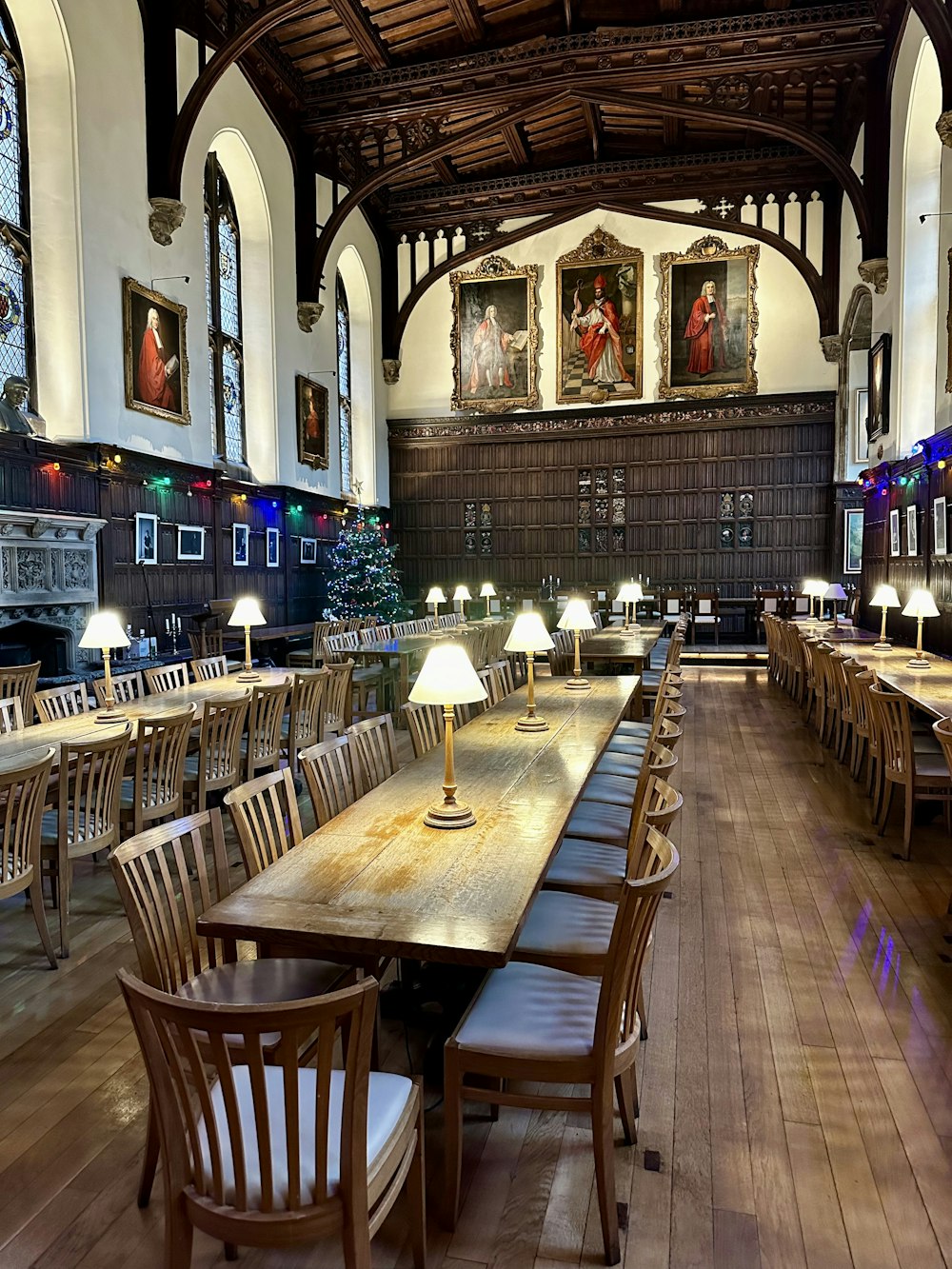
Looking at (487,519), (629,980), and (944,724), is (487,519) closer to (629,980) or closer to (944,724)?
(944,724)

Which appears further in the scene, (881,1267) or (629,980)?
(629,980)

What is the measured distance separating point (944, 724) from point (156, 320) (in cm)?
934

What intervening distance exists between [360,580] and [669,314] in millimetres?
8562

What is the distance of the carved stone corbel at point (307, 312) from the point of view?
43.6ft

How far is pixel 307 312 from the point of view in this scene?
43.8ft

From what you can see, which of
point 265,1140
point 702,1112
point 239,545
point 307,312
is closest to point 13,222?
point 239,545

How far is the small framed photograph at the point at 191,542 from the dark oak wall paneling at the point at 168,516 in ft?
0.26

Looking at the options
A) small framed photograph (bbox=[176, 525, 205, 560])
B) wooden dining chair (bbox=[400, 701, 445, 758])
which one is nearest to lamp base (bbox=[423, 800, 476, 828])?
wooden dining chair (bbox=[400, 701, 445, 758])

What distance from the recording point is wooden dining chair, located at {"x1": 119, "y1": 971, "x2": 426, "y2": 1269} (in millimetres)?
1399

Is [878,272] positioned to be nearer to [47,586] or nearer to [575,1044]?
[47,586]

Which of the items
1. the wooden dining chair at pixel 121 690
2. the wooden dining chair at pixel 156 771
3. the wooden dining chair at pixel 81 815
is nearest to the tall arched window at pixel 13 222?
the wooden dining chair at pixel 121 690

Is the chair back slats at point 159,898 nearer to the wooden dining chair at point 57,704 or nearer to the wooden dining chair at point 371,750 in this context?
the wooden dining chair at point 371,750

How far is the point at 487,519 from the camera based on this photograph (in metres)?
17.8

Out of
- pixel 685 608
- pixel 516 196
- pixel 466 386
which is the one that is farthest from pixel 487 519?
pixel 516 196
